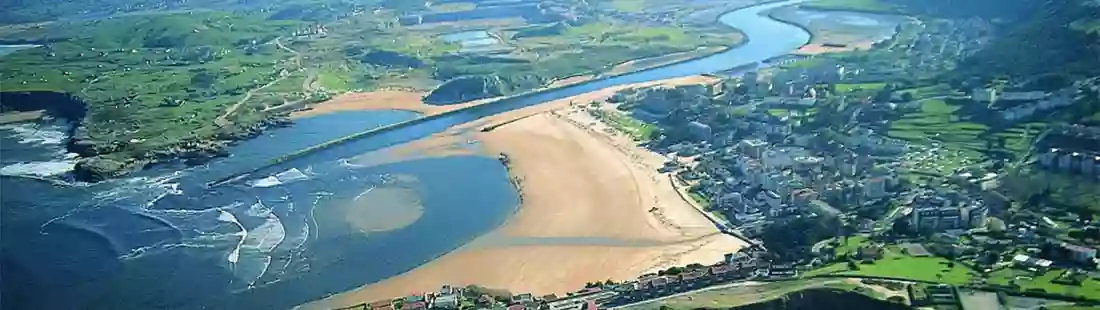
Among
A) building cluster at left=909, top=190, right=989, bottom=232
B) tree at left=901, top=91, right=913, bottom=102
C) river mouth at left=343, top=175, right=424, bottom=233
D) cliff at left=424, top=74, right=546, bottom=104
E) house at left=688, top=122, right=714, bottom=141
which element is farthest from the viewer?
cliff at left=424, top=74, right=546, bottom=104

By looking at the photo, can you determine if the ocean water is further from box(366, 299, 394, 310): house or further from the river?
box(366, 299, 394, 310): house

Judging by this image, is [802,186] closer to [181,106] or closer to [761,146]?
[761,146]

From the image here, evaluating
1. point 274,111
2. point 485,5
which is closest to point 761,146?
point 274,111

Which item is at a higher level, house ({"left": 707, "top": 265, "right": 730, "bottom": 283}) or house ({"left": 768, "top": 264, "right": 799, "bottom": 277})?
house ({"left": 768, "top": 264, "right": 799, "bottom": 277})

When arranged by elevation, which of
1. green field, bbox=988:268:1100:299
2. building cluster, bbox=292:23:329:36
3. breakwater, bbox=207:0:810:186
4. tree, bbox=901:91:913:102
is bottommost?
building cluster, bbox=292:23:329:36

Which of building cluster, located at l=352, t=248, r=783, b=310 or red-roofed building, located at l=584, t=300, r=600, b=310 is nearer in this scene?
red-roofed building, located at l=584, t=300, r=600, b=310

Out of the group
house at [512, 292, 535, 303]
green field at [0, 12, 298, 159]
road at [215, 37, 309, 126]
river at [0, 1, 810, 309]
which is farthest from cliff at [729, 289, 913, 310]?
road at [215, 37, 309, 126]
